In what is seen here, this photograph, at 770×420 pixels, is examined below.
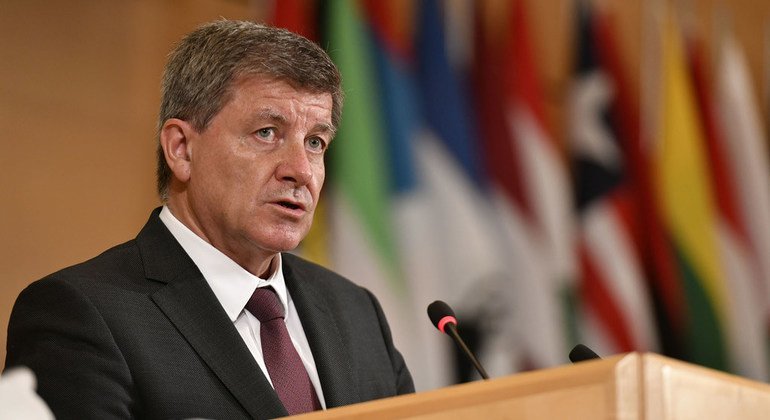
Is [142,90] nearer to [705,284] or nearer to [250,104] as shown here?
[250,104]

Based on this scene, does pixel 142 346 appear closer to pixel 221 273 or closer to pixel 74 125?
pixel 221 273

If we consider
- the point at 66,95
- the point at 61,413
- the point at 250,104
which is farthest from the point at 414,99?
the point at 61,413

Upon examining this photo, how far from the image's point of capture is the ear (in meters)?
2.76

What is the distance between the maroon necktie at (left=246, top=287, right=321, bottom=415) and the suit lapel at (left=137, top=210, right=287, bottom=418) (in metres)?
0.11

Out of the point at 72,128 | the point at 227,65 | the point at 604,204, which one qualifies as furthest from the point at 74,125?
the point at 604,204

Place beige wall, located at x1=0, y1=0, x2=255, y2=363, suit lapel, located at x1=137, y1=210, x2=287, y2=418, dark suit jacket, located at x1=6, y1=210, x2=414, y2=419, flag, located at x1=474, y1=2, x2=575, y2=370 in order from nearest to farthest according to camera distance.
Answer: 1. dark suit jacket, located at x1=6, y1=210, x2=414, y2=419
2. suit lapel, located at x1=137, y1=210, x2=287, y2=418
3. beige wall, located at x1=0, y1=0, x2=255, y2=363
4. flag, located at x1=474, y1=2, x2=575, y2=370

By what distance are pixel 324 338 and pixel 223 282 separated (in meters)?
0.31

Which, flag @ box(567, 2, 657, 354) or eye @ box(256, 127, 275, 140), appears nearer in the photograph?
eye @ box(256, 127, 275, 140)

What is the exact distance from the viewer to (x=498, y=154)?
5453mm

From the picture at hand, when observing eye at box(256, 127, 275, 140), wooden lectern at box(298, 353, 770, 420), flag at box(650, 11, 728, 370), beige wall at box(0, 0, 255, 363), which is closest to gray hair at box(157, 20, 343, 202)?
eye at box(256, 127, 275, 140)

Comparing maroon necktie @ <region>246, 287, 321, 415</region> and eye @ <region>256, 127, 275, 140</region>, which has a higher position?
eye @ <region>256, 127, 275, 140</region>

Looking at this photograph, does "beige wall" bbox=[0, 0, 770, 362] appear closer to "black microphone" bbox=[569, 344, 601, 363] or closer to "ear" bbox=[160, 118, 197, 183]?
"ear" bbox=[160, 118, 197, 183]

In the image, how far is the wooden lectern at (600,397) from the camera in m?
1.49

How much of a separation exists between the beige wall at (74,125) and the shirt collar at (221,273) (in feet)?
4.84
